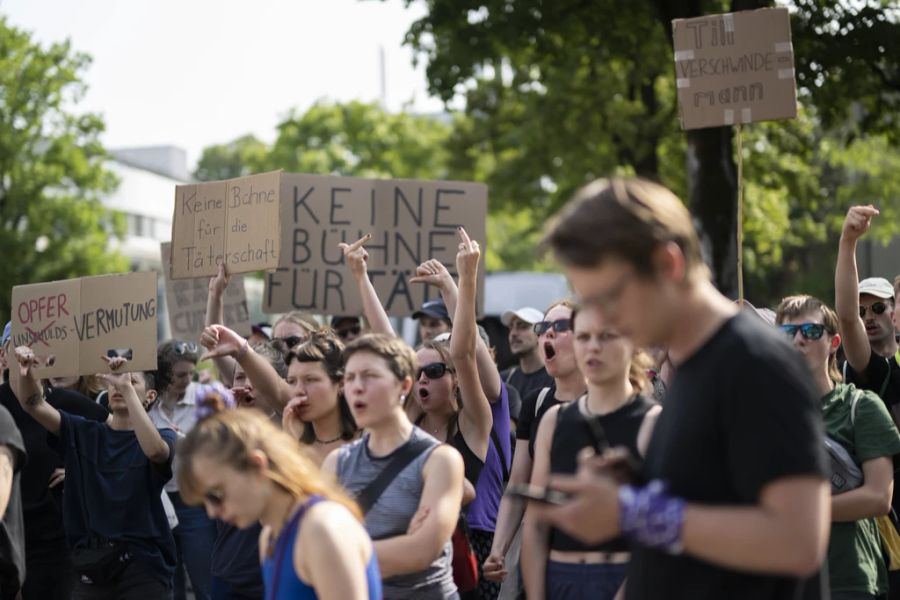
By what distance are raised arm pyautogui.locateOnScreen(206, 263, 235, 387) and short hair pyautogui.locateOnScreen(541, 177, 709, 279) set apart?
4.57m

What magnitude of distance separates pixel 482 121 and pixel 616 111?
4.62 m

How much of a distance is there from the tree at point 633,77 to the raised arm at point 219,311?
5.65 metres

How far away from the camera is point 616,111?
66.4ft

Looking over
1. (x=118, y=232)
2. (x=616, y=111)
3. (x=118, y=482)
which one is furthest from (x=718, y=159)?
(x=118, y=232)

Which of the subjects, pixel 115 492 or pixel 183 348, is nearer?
pixel 115 492

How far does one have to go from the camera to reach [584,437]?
4.14 meters

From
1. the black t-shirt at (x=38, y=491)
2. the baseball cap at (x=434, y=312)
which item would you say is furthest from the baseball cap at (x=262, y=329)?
the black t-shirt at (x=38, y=491)

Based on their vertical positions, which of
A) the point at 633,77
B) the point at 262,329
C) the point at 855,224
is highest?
the point at 633,77

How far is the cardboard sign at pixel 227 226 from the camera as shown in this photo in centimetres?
736

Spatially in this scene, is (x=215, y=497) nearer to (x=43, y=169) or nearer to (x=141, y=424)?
(x=141, y=424)

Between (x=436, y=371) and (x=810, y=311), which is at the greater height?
(x=810, y=311)

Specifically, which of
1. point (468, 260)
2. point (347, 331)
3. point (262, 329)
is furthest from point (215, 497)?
point (347, 331)

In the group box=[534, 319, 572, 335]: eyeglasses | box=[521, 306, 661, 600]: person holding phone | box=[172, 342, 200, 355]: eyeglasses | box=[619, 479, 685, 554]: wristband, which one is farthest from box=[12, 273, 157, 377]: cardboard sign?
box=[619, 479, 685, 554]: wristband

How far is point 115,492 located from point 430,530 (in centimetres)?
259
